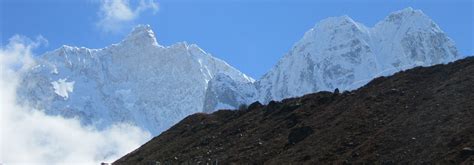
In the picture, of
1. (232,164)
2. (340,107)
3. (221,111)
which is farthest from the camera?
(221,111)

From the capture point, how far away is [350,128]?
4078 cm

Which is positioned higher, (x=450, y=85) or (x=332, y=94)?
(x=332, y=94)

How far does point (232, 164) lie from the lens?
131 feet

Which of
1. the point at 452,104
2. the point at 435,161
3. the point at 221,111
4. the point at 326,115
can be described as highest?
the point at 221,111

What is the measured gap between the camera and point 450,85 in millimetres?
44250

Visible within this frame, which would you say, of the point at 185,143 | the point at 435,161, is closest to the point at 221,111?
the point at 185,143

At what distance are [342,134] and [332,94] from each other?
35.9 ft

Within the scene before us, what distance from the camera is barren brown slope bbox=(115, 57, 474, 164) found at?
117 feet

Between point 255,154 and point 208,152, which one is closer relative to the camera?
point 255,154

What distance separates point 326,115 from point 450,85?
6.43 metres

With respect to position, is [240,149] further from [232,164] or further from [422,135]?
[422,135]

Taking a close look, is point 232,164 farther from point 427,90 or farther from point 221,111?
point 221,111

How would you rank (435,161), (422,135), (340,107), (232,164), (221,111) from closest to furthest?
(435,161) < (422,135) < (232,164) < (340,107) < (221,111)

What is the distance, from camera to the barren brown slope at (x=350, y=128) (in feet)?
117
